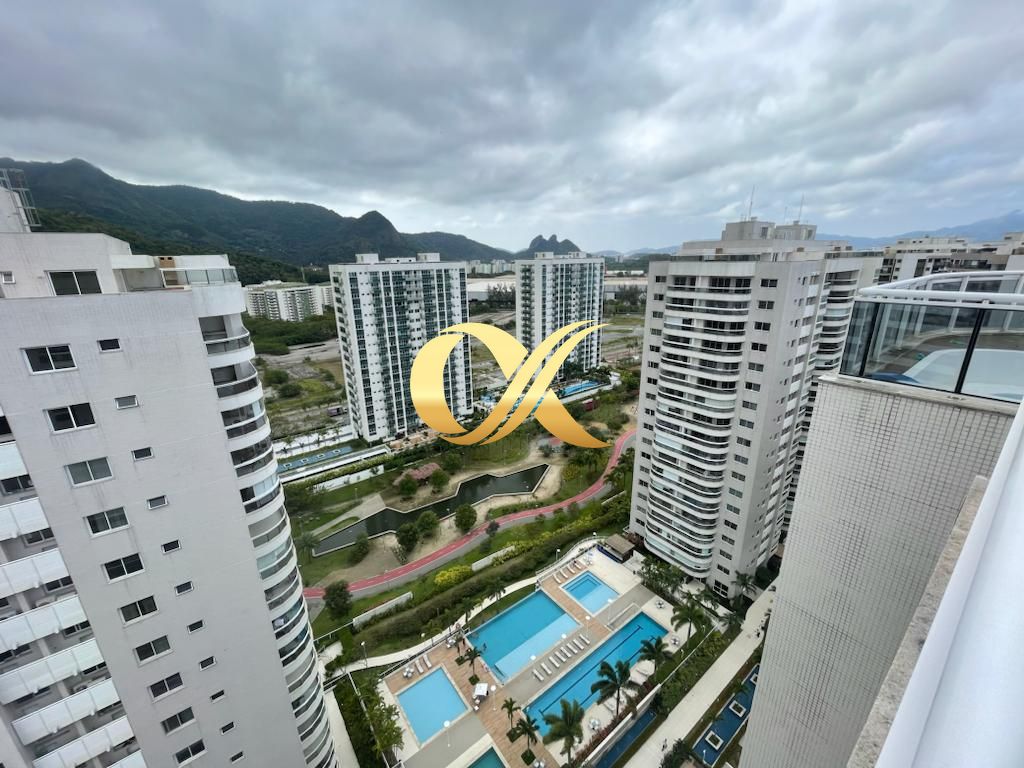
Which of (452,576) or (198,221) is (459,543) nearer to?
(452,576)

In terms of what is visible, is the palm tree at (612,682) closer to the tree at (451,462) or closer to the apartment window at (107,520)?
the apartment window at (107,520)

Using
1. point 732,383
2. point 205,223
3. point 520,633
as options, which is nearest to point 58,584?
point 520,633

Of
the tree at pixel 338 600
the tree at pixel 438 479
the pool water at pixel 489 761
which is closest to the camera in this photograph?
the pool water at pixel 489 761

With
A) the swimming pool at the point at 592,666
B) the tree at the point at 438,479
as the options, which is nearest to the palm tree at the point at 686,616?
the swimming pool at the point at 592,666

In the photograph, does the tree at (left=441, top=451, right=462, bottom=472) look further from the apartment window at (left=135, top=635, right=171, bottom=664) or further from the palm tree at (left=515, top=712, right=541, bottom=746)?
the apartment window at (left=135, top=635, right=171, bottom=664)

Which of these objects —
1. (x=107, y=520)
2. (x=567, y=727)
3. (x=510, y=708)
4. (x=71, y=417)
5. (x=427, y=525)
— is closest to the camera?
(x=71, y=417)

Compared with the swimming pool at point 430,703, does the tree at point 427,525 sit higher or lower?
higher

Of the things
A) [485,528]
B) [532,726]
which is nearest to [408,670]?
[532,726]
